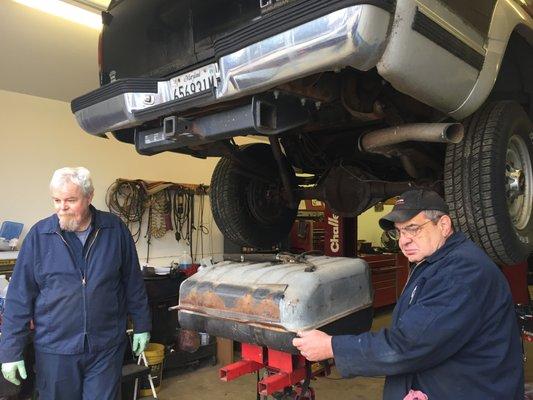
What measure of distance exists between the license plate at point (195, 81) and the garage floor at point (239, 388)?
2.73m

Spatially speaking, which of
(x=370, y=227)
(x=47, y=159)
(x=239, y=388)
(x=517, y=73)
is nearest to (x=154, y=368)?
(x=239, y=388)

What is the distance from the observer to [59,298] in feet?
6.84

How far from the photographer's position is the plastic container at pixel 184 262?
474 centimetres

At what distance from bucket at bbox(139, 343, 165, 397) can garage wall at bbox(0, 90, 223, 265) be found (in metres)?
1.48

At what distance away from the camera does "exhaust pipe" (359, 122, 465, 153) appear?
1642 mm

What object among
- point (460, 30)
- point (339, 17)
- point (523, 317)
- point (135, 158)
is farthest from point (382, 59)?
point (135, 158)

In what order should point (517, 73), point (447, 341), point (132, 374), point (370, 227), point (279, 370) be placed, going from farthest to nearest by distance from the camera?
point (370, 227) → point (132, 374) → point (517, 73) → point (279, 370) → point (447, 341)

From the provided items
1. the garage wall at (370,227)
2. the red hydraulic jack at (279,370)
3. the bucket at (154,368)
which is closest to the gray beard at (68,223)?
the red hydraulic jack at (279,370)

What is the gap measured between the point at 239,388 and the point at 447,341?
298 centimetres

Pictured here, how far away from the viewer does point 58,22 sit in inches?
120

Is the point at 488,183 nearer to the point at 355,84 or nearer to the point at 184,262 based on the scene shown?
→ the point at 355,84

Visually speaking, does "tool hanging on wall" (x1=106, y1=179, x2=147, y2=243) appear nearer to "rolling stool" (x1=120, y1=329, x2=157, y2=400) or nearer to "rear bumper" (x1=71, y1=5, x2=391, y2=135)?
"rolling stool" (x1=120, y1=329, x2=157, y2=400)

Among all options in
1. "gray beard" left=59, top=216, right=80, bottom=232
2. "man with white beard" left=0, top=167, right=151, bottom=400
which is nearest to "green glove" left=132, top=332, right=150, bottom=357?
"man with white beard" left=0, top=167, right=151, bottom=400

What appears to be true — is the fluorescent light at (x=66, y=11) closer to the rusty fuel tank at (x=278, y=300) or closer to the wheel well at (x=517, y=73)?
the rusty fuel tank at (x=278, y=300)
